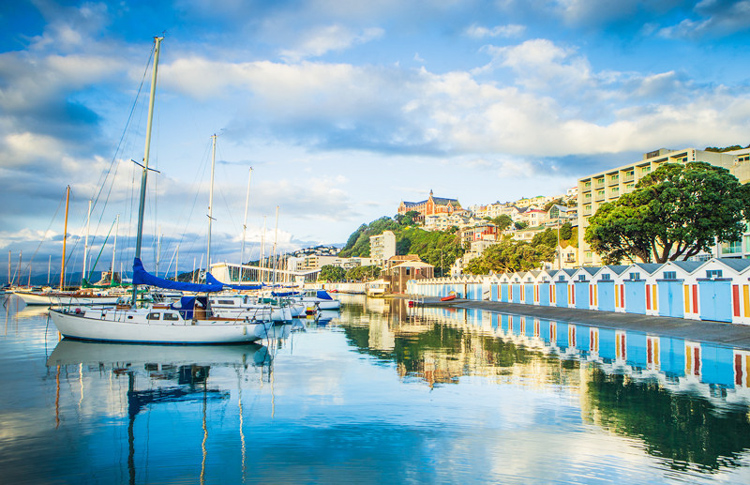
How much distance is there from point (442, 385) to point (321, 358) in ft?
30.0

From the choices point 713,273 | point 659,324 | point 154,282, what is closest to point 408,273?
point 659,324

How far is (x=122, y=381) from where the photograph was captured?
19484mm

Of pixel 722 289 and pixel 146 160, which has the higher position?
pixel 146 160

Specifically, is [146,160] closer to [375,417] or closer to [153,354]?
[153,354]

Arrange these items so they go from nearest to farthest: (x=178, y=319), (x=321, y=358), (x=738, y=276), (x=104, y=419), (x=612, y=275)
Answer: (x=104, y=419)
(x=321, y=358)
(x=178, y=319)
(x=738, y=276)
(x=612, y=275)

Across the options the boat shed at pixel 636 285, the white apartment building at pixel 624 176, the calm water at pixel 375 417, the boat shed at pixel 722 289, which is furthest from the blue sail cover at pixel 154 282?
the white apartment building at pixel 624 176

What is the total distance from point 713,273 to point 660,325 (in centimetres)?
548

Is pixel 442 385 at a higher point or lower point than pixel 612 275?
lower

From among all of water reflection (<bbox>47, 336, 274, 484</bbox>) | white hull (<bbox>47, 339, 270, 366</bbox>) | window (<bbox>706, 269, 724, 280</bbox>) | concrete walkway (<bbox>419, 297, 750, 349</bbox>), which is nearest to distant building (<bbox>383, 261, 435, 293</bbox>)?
concrete walkway (<bbox>419, 297, 750, 349</bbox>)

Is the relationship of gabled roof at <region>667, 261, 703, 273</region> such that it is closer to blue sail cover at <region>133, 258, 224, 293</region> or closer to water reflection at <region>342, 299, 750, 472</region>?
water reflection at <region>342, 299, 750, 472</region>

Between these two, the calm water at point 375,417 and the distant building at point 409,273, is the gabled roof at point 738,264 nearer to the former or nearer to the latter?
the calm water at point 375,417

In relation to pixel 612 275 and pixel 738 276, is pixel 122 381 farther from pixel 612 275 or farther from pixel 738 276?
pixel 612 275

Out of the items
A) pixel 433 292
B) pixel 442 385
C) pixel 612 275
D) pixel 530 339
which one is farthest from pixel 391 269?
pixel 442 385

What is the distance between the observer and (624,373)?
70.2 feet
